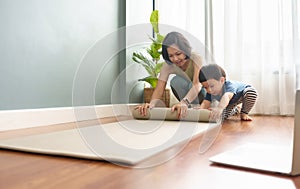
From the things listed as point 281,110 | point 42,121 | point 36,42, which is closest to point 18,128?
point 42,121

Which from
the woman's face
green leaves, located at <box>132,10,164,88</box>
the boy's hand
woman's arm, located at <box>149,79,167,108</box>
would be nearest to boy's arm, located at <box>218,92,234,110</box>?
the boy's hand

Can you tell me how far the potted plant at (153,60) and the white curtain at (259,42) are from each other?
420mm

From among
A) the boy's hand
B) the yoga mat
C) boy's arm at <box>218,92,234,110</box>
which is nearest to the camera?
the yoga mat

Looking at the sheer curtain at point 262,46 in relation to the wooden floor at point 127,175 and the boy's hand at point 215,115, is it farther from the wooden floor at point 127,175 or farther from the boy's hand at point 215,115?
the wooden floor at point 127,175

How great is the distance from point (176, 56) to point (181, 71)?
0.52 feet

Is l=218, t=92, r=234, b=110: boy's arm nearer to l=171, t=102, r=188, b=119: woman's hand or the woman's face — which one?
l=171, t=102, r=188, b=119: woman's hand

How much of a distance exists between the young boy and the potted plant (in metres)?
0.53

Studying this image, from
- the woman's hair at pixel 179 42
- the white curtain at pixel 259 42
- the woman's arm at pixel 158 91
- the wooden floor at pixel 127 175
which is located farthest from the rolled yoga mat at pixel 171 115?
the white curtain at pixel 259 42

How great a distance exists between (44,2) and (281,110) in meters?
1.82

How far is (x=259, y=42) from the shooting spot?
7.45 feet

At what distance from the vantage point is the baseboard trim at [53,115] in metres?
1.31

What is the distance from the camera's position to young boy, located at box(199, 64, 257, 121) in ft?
5.35

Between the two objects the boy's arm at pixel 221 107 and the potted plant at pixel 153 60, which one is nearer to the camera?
the boy's arm at pixel 221 107

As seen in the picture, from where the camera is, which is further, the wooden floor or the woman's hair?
the woman's hair
